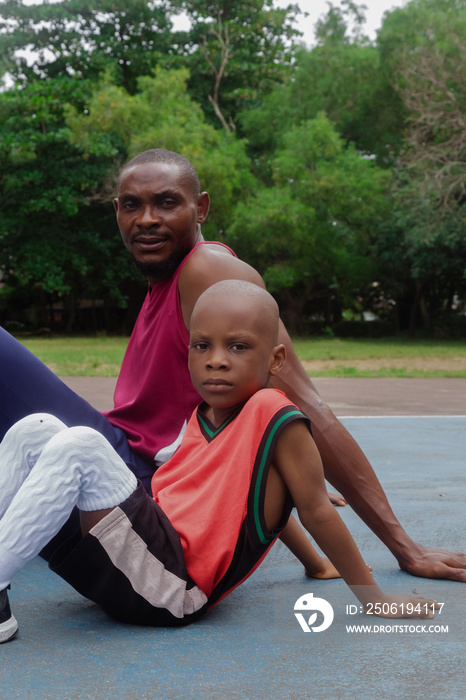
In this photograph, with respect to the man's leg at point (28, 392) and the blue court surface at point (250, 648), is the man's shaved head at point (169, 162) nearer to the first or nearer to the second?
the man's leg at point (28, 392)

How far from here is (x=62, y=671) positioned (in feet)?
5.89

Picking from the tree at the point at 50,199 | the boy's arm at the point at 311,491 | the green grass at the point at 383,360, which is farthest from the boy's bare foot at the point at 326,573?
the tree at the point at 50,199

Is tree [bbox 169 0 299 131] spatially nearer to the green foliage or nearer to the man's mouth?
the green foliage

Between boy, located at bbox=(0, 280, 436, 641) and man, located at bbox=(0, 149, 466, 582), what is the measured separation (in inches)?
11.5

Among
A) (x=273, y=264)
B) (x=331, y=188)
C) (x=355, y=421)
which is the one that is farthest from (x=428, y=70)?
(x=355, y=421)

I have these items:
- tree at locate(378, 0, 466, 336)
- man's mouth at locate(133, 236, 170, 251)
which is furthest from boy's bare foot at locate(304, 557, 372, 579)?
tree at locate(378, 0, 466, 336)

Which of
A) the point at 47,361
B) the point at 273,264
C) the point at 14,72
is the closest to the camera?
the point at 47,361

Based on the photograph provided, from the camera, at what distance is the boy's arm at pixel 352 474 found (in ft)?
7.79

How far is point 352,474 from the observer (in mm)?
2373

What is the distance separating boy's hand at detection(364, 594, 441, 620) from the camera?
208 cm

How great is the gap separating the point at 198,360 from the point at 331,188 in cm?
1889

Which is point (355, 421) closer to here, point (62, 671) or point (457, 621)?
point (457, 621)

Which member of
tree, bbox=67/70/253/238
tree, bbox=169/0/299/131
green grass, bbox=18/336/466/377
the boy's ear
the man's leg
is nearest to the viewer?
the boy's ear

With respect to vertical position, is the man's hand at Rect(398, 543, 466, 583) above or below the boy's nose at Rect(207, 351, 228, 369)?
below
